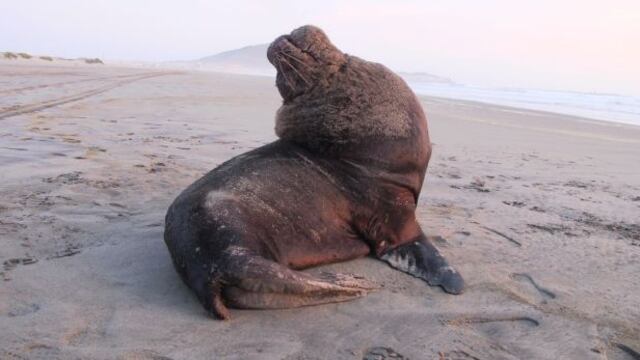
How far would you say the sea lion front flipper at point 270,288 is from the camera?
9.82 feet

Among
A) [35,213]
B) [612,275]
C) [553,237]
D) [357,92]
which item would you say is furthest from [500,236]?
[35,213]

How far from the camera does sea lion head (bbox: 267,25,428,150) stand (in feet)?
13.7

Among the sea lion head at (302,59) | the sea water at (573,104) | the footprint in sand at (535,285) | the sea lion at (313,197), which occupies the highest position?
the sea lion head at (302,59)

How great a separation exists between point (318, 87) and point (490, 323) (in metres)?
1.95

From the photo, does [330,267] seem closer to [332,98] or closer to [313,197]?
[313,197]

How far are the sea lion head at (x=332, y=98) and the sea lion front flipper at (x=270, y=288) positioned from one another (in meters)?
1.27

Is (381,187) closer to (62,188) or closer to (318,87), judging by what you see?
(318,87)

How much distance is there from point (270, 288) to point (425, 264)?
1132 millimetres

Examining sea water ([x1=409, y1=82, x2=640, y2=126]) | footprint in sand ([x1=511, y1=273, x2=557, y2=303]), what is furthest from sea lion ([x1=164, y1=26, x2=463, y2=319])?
sea water ([x1=409, y1=82, x2=640, y2=126])

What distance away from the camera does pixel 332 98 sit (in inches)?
167

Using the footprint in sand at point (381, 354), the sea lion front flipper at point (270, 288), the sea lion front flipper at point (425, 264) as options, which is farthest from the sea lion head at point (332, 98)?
the footprint in sand at point (381, 354)

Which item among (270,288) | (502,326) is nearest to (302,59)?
(270,288)

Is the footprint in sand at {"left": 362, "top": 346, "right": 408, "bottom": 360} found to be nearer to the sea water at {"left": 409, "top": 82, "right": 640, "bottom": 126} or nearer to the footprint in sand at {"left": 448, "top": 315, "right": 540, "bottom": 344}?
the footprint in sand at {"left": 448, "top": 315, "right": 540, "bottom": 344}

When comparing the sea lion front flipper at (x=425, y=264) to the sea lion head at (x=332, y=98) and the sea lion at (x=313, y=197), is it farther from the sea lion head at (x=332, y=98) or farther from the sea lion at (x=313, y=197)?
the sea lion head at (x=332, y=98)
